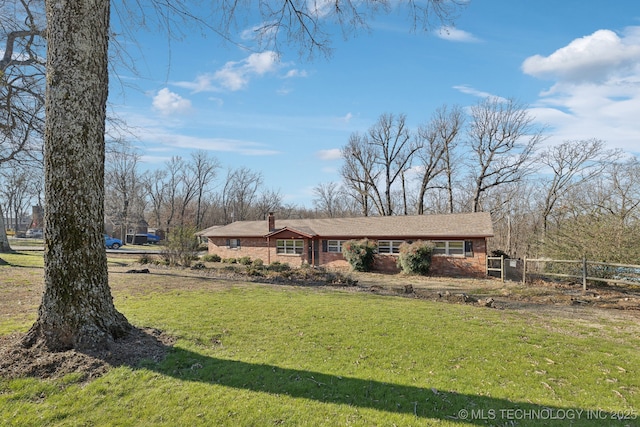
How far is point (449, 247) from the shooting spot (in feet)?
68.3

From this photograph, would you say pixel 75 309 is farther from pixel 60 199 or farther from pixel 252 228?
pixel 252 228

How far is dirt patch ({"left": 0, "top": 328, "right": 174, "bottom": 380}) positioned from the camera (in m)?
4.07

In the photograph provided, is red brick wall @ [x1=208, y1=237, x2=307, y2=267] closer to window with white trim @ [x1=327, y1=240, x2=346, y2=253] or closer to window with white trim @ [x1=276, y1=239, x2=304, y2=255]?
window with white trim @ [x1=276, y1=239, x2=304, y2=255]

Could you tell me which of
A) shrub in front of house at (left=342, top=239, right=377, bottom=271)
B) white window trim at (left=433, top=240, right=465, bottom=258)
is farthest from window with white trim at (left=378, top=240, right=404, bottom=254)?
white window trim at (left=433, top=240, right=465, bottom=258)

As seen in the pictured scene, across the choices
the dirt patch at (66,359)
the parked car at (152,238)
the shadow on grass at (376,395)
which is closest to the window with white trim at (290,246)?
the dirt patch at (66,359)

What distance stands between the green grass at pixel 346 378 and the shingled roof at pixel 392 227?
13.3 m

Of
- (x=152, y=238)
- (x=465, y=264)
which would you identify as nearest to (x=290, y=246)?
(x=465, y=264)

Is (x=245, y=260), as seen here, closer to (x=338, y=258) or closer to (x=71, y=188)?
(x=338, y=258)

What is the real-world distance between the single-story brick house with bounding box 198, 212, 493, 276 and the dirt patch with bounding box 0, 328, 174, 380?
61.4 ft

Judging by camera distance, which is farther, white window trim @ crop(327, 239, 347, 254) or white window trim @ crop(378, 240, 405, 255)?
white window trim @ crop(327, 239, 347, 254)

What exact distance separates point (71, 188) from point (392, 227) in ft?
68.8

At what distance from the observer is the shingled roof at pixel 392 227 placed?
67.6 ft

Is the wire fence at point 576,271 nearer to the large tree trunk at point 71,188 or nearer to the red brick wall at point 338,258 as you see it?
the red brick wall at point 338,258

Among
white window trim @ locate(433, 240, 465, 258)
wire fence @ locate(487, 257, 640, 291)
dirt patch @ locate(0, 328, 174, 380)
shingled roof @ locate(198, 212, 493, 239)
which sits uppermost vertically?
shingled roof @ locate(198, 212, 493, 239)
